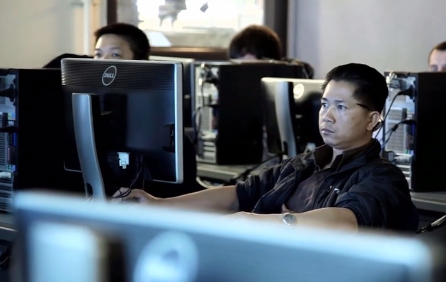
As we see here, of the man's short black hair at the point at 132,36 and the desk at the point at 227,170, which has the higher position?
the man's short black hair at the point at 132,36

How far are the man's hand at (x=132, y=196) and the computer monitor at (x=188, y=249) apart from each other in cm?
157

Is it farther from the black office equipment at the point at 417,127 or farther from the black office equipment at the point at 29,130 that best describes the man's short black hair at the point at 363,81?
the black office equipment at the point at 29,130

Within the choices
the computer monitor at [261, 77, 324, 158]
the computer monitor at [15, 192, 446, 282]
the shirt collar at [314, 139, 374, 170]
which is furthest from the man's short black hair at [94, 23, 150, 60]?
the computer monitor at [15, 192, 446, 282]

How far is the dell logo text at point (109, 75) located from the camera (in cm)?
210

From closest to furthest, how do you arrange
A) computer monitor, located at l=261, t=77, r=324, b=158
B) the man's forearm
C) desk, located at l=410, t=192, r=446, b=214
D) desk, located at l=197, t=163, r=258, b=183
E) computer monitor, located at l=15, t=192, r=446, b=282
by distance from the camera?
computer monitor, located at l=15, t=192, r=446, b=282 < the man's forearm < desk, located at l=410, t=192, r=446, b=214 < computer monitor, located at l=261, t=77, r=324, b=158 < desk, located at l=197, t=163, r=258, b=183

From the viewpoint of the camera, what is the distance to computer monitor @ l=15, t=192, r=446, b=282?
0.47 meters

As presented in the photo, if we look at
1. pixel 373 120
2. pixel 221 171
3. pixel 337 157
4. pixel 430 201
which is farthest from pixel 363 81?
pixel 221 171

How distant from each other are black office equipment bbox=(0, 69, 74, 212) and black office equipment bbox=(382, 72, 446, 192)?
1278mm

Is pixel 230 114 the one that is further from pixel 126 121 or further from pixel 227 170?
pixel 126 121

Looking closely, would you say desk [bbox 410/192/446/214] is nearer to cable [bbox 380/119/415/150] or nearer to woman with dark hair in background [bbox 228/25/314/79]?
cable [bbox 380/119/415/150]

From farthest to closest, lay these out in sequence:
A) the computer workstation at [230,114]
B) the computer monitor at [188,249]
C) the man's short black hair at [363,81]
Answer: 1. the computer workstation at [230,114]
2. the man's short black hair at [363,81]
3. the computer monitor at [188,249]

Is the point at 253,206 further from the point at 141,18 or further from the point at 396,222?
the point at 141,18

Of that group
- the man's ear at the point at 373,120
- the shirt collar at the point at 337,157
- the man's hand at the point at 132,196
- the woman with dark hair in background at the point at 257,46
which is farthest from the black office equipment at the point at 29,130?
the woman with dark hair in background at the point at 257,46

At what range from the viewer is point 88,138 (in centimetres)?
206
